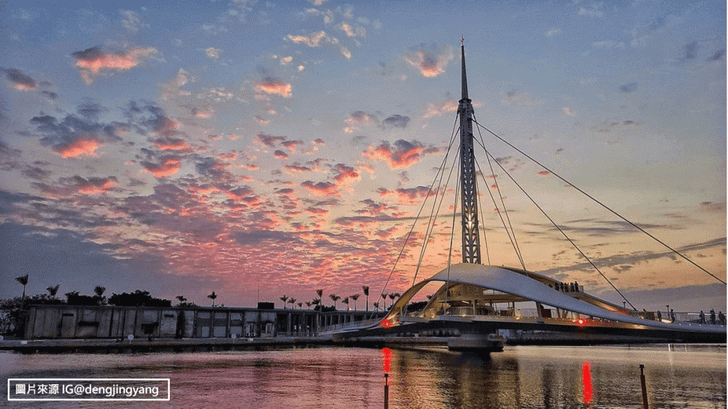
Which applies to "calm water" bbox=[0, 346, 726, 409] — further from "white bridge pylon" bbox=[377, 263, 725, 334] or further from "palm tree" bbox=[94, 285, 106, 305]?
"palm tree" bbox=[94, 285, 106, 305]

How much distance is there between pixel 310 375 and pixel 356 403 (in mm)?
16166

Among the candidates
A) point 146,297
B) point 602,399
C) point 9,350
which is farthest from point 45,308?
point 602,399

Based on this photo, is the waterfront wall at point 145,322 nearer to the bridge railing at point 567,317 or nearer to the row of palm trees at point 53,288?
the row of palm trees at point 53,288

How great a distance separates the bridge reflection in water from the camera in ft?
157

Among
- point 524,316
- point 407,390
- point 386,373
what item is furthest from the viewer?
point 524,316

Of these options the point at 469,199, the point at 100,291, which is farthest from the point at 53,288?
the point at 469,199

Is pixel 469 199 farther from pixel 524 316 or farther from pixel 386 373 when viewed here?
pixel 386 373

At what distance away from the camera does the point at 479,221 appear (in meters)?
78.0

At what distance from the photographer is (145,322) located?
122250 millimetres

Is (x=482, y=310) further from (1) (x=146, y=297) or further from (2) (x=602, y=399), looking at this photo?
(1) (x=146, y=297)

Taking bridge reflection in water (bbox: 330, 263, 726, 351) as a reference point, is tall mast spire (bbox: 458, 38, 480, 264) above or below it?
above

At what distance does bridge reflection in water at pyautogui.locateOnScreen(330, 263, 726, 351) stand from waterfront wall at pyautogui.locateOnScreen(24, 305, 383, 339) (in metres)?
60.1

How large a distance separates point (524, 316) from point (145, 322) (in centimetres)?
9588

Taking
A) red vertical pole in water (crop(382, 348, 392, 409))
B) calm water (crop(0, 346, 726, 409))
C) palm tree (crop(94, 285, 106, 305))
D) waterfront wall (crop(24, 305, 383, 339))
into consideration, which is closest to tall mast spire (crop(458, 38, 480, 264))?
red vertical pole in water (crop(382, 348, 392, 409))
